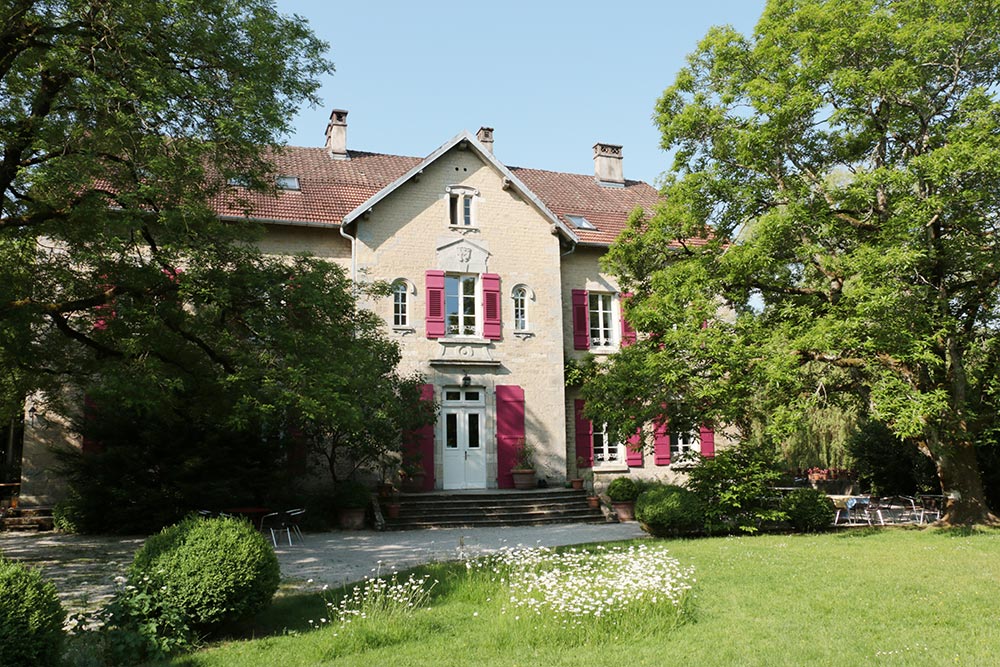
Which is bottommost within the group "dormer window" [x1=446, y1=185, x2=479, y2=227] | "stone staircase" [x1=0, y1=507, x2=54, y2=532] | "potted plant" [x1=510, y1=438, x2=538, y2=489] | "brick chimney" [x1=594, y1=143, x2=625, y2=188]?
"stone staircase" [x1=0, y1=507, x2=54, y2=532]

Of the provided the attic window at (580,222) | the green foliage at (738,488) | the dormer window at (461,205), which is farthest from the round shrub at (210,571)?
the attic window at (580,222)

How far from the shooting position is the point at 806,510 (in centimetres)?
1370

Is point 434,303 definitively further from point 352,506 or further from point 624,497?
point 624,497

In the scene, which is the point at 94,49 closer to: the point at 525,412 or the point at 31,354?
the point at 31,354

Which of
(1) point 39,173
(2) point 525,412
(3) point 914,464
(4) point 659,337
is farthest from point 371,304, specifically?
(3) point 914,464

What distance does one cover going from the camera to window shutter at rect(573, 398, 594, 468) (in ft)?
64.2

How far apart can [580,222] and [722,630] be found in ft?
52.5

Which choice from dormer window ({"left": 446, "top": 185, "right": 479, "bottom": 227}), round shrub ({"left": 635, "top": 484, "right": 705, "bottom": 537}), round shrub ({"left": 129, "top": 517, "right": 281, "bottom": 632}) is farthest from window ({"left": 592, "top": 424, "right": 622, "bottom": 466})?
round shrub ({"left": 129, "top": 517, "right": 281, "bottom": 632})

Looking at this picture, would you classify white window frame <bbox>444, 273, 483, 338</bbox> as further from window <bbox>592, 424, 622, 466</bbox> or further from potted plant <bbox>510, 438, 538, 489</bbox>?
window <bbox>592, 424, 622, 466</bbox>

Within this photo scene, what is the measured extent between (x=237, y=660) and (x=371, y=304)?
42.3 ft

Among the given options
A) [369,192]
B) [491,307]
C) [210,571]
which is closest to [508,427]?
[491,307]

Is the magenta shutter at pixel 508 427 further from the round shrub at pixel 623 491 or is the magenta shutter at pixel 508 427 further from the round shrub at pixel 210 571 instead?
the round shrub at pixel 210 571

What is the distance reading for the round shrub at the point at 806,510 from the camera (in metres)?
13.7

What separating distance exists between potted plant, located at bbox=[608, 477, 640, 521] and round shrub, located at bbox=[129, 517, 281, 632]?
38.8 ft
